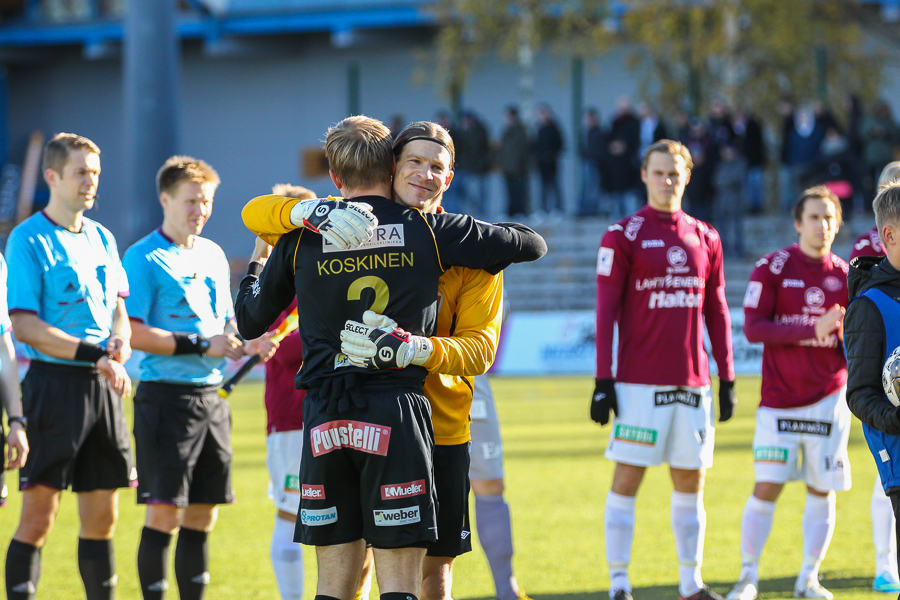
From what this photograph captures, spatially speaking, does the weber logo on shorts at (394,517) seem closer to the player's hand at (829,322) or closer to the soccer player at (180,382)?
the soccer player at (180,382)

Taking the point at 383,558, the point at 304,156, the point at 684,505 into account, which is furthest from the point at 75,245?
the point at 304,156

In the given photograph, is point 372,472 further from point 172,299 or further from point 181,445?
point 172,299

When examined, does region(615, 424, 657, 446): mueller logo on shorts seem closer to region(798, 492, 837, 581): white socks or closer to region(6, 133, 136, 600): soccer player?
region(798, 492, 837, 581): white socks

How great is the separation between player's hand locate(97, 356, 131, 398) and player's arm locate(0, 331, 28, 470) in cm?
52

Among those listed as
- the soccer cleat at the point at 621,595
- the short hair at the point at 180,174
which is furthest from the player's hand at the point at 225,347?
the soccer cleat at the point at 621,595

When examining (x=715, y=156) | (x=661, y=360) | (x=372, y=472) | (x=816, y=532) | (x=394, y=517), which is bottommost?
(x=816, y=532)

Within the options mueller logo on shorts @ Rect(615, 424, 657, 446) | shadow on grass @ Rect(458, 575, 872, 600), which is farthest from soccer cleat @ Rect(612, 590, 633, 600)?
mueller logo on shorts @ Rect(615, 424, 657, 446)

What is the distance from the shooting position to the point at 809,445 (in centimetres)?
566

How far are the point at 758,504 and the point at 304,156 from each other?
25143 mm

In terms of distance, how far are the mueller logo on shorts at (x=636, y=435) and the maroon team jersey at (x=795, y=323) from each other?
83 centimetres

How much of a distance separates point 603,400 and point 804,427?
1.20 m

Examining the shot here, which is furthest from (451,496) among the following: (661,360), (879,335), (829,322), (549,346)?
(549,346)

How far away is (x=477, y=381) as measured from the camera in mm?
5312

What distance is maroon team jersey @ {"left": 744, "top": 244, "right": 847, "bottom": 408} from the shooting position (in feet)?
18.6
